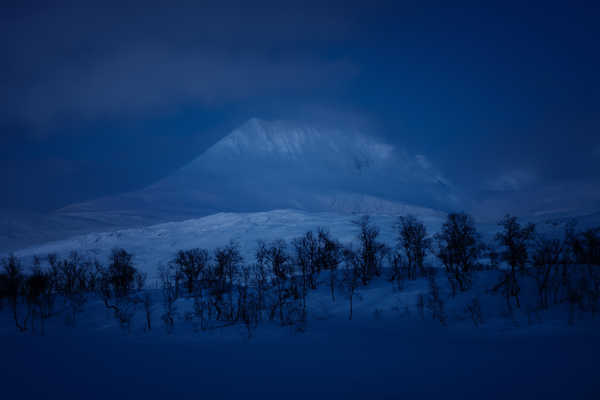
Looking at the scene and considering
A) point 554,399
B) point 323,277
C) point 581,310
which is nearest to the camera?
point 554,399

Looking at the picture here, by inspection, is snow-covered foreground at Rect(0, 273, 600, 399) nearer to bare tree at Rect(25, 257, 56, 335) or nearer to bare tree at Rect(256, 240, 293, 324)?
bare tree at Rect(256, 240, 293, 324)

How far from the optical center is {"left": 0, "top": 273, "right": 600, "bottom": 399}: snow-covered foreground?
808cm

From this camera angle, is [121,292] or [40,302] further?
[121,292]

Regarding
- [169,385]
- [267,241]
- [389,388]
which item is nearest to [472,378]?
[389,388]

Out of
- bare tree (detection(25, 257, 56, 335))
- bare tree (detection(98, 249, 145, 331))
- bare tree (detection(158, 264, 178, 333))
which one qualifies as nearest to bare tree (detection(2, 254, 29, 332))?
bare tree (detection(25, 257, 56, 335))

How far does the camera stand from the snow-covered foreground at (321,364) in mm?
8078

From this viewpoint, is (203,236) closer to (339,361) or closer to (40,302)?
(40,302)

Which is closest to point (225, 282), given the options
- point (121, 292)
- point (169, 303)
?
point (121, 292)

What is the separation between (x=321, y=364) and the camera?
1015cm

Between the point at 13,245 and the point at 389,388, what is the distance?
201354 mm

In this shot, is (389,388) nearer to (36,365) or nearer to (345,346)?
(345,346)

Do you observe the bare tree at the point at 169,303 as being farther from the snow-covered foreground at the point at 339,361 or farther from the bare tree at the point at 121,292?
the bare tree at the point at 121,292

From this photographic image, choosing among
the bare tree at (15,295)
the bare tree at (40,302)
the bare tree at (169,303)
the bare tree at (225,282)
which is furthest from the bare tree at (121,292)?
the bare tree at (225,282)

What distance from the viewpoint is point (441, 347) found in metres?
11.4
